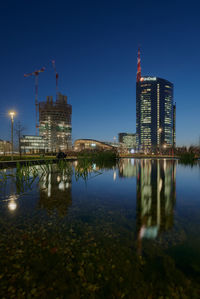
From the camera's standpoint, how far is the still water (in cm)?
196

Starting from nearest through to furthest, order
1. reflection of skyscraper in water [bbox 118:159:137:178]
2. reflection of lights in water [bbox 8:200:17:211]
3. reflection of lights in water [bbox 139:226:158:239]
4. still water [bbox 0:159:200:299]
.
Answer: still water [bbox 0:159:200:299] < reflection of lights in water [bbox 139:226:158:239] < reflection of lights in water [bbox 8:200:17:211] < reflection of skyscraper in water [bbox 118:159:137:178]

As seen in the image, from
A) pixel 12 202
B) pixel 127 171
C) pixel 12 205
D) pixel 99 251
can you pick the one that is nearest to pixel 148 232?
pixel 99 251

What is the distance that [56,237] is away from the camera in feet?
10.2

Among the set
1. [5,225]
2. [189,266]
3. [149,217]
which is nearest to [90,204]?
[149,217]

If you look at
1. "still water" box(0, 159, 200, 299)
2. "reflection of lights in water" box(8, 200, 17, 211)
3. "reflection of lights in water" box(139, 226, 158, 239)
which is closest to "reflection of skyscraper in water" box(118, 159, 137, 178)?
"still water" box(0, 159, 200, 299)

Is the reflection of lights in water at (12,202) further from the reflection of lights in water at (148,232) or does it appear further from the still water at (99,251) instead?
the reflection of lights in water at (148,232)

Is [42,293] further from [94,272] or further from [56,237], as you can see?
[56,237]

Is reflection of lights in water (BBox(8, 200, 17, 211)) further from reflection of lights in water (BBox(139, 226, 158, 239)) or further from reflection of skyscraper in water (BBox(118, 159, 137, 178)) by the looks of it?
reflection of skyscraper in water (BBox(118, 159, 137, 178))

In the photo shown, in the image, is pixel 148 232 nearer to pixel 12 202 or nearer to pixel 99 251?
pixel 99 251

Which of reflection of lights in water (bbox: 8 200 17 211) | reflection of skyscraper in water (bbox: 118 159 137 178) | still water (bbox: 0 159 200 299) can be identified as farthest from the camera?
reflection of skyscraper in water (bbox: 118 159 137 178)

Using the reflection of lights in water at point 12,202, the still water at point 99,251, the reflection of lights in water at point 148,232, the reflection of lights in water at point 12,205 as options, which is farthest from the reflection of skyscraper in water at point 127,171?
the reflection of lights in water at point 148,232

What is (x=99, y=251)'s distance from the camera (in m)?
2.69

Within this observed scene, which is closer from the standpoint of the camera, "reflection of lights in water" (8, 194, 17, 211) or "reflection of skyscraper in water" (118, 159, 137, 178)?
"reflection of lights in water" (8, 194, 17, 211)

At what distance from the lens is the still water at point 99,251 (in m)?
→ 1.96
